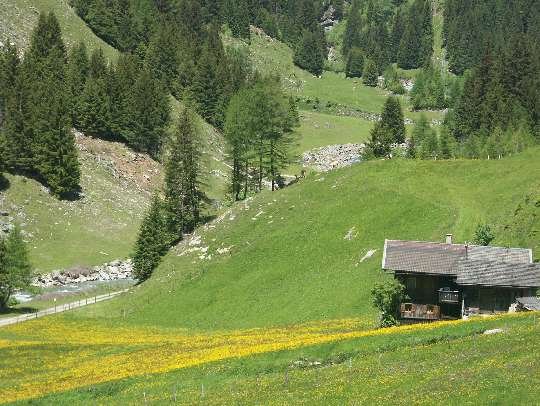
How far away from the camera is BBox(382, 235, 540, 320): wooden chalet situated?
50406mm

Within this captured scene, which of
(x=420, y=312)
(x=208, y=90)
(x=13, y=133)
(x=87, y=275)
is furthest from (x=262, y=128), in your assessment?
(x=208, y=90)

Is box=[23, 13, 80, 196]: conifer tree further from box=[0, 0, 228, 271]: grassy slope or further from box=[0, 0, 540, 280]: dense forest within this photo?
box=[0, 0, 228, 271]: grassy slope

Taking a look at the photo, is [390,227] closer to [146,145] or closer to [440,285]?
[440,285]

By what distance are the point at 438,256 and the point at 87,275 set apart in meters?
59.2

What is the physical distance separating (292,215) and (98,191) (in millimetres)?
49466

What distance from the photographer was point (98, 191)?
120 metres

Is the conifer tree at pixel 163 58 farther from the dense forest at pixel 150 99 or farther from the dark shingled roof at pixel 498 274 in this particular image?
the dark shingled roof at pixel 498 274

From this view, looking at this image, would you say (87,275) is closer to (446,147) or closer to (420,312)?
(420,312)

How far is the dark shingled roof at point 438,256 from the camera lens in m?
52.4

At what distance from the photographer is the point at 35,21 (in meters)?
158

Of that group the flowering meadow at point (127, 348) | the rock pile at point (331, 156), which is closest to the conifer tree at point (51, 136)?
the flowering meadow at point (127, 348)

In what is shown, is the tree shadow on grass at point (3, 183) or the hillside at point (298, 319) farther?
the tree shadow on grass at point (3, 183)

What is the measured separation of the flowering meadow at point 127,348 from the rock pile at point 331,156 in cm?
10091

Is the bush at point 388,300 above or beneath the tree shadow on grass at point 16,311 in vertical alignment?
above
